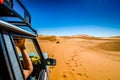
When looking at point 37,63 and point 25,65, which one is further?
point 37,63

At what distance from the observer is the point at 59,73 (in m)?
6.26

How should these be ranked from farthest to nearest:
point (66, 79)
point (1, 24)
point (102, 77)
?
point (102, 77)
point (66, 79)
point (1, 24)

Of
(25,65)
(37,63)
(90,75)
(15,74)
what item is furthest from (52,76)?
(15,74)

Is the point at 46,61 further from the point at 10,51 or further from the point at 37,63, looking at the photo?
the point at 10,51

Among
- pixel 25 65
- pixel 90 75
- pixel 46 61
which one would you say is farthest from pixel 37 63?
pixel 90 75

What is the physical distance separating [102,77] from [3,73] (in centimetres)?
581

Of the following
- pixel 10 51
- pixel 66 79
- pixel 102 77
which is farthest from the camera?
pixel 102 77

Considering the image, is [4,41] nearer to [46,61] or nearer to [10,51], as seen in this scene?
[10,51]

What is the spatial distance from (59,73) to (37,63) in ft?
11.4

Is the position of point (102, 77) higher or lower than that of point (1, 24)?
lower

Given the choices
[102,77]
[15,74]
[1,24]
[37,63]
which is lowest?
[102,77]

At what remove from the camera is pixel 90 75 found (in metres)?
6.30

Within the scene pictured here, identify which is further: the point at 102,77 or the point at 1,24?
the point at 102,77

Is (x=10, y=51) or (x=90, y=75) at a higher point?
(x=10, y=51)
